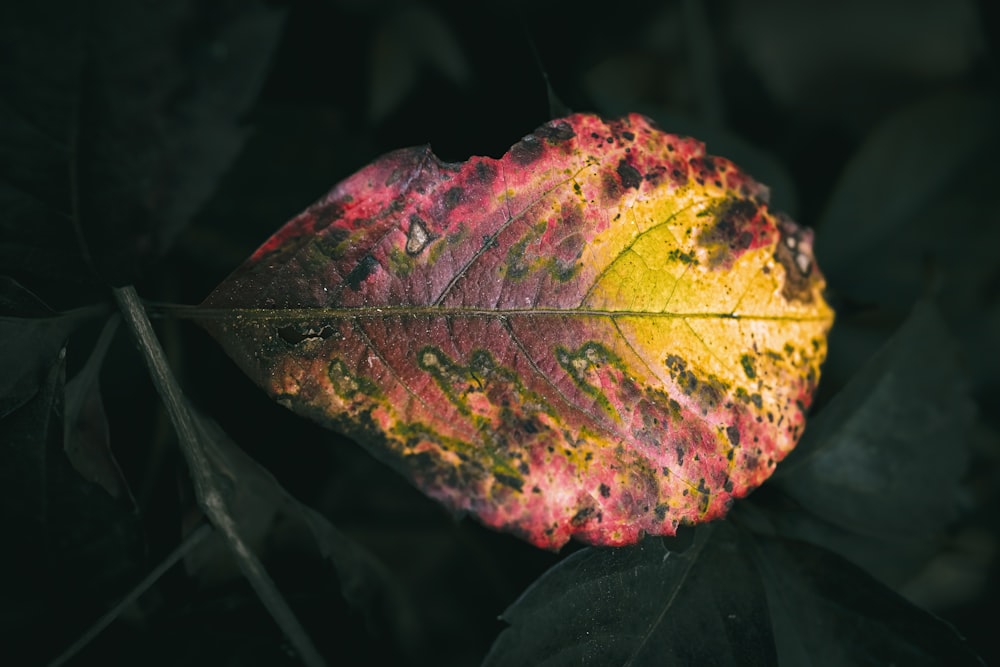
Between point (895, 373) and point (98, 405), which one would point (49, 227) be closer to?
point (98, 405)

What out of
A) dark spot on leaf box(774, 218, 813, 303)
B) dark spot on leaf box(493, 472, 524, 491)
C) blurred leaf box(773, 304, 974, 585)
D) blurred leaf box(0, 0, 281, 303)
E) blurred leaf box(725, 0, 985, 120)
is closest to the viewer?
blurred leaf box(0, 0, 281, 303)

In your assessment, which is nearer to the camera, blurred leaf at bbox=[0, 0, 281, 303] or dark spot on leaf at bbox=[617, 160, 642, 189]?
blurred leaf at bbox=[0, 0, 281, 303]

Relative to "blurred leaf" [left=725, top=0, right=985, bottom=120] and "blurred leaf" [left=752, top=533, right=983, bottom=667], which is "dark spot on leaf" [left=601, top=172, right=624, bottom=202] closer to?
"blurred leaf" [left=752, top=533, right=983, bottom=667]

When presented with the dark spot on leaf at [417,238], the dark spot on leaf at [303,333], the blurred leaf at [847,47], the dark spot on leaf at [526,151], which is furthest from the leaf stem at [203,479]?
the blurred leaf at [847,47]

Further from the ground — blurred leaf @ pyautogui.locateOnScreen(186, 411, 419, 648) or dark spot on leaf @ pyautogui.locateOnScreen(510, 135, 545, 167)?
dark spot on leaf @ pyautogui.locateOnScreen(510, 135, 545, 167)

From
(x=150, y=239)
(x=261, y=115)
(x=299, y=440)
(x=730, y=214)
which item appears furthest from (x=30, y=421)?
(x=730, y=214)

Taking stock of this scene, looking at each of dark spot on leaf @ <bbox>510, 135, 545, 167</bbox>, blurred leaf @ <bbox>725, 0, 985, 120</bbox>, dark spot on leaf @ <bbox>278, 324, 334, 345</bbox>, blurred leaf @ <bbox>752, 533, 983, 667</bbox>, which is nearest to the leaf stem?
dark spot on leaf @ <bbox>278, 324, 334, 345</bbox>
